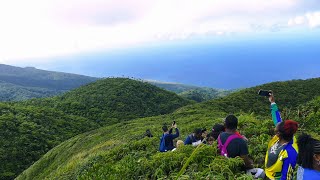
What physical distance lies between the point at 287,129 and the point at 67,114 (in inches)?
2421

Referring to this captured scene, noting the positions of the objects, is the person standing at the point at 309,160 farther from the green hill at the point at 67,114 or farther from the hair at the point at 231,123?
the green hill at the point at 67,114

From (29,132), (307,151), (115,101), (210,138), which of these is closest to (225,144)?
(210,138)

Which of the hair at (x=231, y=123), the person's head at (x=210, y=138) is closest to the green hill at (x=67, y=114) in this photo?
the person's head at (x=210, y=138)

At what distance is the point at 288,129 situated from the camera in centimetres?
632

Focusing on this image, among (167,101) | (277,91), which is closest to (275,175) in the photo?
(277,91)

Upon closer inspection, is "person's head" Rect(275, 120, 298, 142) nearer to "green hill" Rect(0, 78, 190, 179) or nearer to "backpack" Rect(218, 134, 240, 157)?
"backpack" Rect(218, 134, 240, 157)

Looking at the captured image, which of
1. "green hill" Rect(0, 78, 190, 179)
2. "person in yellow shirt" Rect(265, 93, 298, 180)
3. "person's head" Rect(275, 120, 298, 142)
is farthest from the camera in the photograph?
"green hill" Rect(0, 78, 190, 179)

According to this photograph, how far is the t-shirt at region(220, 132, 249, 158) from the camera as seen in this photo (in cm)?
756

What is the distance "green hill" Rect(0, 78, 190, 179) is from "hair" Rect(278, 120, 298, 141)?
3872cm

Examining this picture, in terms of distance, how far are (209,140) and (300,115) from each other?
30.4ft

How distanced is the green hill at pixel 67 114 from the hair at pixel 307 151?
3967cm

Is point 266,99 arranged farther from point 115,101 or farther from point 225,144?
point 225,144

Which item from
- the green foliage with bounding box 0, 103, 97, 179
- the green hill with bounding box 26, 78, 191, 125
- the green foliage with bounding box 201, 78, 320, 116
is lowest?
the green foliage with bounding box 0, 103, 97, 179

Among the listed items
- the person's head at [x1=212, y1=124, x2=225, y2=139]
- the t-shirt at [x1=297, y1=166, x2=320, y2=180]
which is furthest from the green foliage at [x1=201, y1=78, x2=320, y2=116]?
the t-shirt at [x1=297, y1=166, x2=320, y2=180]
